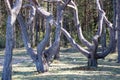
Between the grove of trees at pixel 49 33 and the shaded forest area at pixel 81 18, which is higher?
the grove of trees at pixel 49 33

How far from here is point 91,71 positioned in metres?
18.3

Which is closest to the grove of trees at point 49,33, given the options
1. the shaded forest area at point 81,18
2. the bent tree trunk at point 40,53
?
the bent tree trunk at point 40,53

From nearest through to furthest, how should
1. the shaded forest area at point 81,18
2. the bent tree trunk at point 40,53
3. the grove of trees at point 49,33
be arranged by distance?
the grove of trees at point 49,33 < the bent tree trunk at point 40,53 < the shaded forest area at point 81,18

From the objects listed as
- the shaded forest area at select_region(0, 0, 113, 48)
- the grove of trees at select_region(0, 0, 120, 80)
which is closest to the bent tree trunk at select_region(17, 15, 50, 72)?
the grove of trees at select_region(0, 0, 120, 80)

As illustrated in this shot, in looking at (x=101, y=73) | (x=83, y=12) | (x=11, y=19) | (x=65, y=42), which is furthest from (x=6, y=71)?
(x=83, y=12)

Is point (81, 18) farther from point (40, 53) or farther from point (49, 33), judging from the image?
point (40, 53)

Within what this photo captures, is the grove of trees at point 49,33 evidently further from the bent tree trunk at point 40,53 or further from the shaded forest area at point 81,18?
the shaded forest area at point 81,18

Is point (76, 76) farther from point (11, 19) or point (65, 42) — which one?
point (65, 42)

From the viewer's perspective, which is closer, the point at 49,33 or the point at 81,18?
the point at 49,33

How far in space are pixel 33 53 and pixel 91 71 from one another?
306cm

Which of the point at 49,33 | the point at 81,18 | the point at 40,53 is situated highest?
the point at 49,33

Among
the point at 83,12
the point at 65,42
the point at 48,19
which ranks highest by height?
the point at 48,19

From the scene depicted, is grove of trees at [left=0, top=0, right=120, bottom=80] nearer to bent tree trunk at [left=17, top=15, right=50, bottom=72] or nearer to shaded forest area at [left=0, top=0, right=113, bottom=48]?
bent tree trunk at [left=17, top=15, right=50, bottom=72]

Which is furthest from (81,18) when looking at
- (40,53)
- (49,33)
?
(40,53)
